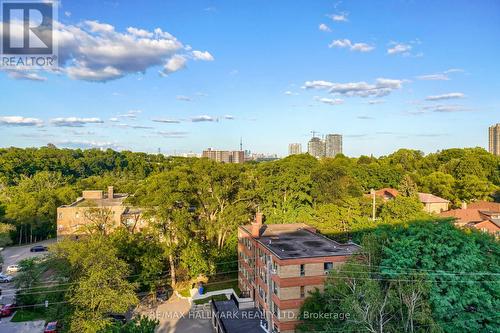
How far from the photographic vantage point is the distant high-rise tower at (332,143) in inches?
5684

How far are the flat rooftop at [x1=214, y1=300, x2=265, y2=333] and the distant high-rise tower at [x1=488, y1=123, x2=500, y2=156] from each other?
392ft

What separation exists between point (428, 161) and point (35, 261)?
78.9 m

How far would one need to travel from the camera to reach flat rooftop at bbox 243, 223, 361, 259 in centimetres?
2419

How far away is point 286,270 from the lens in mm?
22859

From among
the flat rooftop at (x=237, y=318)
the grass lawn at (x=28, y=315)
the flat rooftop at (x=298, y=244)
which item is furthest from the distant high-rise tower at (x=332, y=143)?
the grass lawn at (x=28, y=315)

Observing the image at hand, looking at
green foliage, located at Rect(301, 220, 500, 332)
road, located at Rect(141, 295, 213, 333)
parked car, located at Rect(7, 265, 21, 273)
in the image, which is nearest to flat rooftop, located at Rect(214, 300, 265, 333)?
road, located at Rect(141, 295, 213, 333)

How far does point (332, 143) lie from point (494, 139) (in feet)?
180

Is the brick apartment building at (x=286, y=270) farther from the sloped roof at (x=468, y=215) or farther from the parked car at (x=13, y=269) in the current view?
the sloped roof at (x=468, y=215)

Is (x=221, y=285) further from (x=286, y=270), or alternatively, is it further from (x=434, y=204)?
(x=434, y=204)

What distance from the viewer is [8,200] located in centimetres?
5662

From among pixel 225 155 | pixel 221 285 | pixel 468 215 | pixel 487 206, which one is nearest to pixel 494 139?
pixel 487 206

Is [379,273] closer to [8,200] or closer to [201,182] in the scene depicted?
[201,182]

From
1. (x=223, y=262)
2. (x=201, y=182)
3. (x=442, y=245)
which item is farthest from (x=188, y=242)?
(x=442, y=245)

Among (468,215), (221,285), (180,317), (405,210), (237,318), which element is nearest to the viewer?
(237,318)
